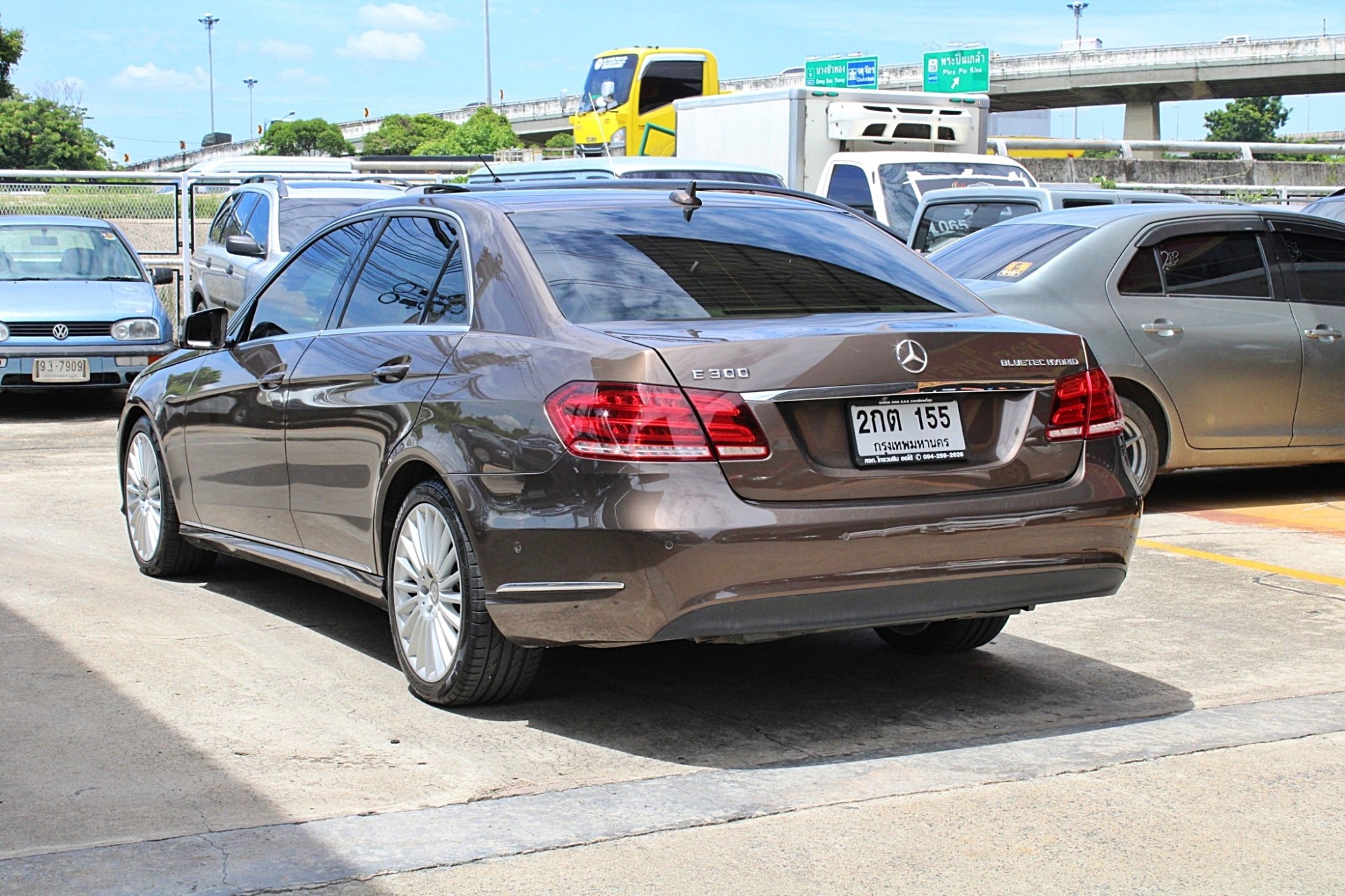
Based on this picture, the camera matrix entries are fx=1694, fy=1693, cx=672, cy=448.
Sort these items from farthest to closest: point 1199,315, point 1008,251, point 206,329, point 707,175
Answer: point 707,175 → point 1008,251 → point 1199,315 → point 206,329

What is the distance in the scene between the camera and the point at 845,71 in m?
54.7

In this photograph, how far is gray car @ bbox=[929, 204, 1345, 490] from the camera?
8.80 metres

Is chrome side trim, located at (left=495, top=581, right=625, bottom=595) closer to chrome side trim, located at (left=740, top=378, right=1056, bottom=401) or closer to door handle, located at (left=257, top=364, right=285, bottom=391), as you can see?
chrome side trim, located at (left=740, top=378, right=1056, bottom=401)

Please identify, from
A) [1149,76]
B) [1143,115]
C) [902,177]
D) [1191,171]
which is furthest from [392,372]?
[1143,115]

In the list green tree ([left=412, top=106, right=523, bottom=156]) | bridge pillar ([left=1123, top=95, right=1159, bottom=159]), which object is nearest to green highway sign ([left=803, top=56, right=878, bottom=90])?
green tree ([left=412, top=106, right=523, bottom=156])

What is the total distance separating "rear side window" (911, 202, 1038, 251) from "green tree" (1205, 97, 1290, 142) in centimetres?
15234

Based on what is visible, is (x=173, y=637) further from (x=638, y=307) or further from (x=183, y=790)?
(x=638, y=307)

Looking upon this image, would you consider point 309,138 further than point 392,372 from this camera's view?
Yes

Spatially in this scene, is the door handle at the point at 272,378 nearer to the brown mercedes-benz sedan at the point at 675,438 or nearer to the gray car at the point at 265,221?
the brown mercedes-benz sedan at the point at 675,438

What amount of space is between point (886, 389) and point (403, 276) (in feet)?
6.01

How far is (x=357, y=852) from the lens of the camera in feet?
12.5

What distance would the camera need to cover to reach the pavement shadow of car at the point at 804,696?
4.78 metres

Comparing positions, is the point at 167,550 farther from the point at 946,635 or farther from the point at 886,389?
the point at 886,389

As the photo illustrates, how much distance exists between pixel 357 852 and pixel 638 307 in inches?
69.8
